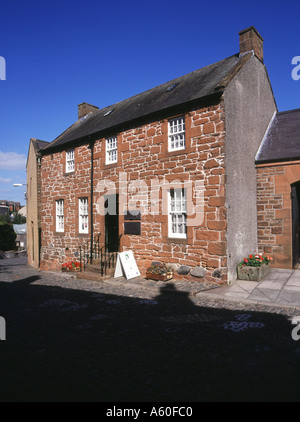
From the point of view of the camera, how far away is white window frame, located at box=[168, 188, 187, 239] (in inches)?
411

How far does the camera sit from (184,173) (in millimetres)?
10266

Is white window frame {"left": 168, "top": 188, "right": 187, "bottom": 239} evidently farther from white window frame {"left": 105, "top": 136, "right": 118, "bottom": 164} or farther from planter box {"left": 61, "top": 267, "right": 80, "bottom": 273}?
planter box {"left": 61, "top": 267, "right": 80, "bottom": 273}

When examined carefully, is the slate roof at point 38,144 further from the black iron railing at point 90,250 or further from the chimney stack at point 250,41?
the chimney stack at point 250,41

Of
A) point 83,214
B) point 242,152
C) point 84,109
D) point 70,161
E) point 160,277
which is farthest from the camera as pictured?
point 84,109

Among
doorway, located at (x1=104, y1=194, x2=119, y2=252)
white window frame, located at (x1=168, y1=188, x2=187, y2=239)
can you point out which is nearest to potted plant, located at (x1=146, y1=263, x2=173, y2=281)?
white window frame, located at (x1=168, y1=188, x2=187, y2=239)

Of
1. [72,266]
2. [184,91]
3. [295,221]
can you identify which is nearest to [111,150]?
[184,91]

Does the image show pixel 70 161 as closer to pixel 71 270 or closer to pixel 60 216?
pixel 60 216

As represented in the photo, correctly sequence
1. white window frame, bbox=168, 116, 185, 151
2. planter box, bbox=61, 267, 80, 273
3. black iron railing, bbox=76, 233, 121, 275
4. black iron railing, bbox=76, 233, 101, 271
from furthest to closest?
planter box, bbox=61, 267, 80, 273
black iron railing, bbox=76, 233, 101, 271
black iron railing, bbox=76, 233, 121, 275
white window frame, bbox=168, 116, 185, 151

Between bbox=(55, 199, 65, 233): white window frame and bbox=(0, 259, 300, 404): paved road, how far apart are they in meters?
8.65

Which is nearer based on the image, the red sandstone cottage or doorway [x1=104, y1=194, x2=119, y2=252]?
the red sandstone cottage

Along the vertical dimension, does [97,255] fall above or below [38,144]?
below

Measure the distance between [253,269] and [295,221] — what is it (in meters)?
3.34

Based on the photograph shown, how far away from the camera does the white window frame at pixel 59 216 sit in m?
16.2

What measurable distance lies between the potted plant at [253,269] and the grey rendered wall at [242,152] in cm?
25
